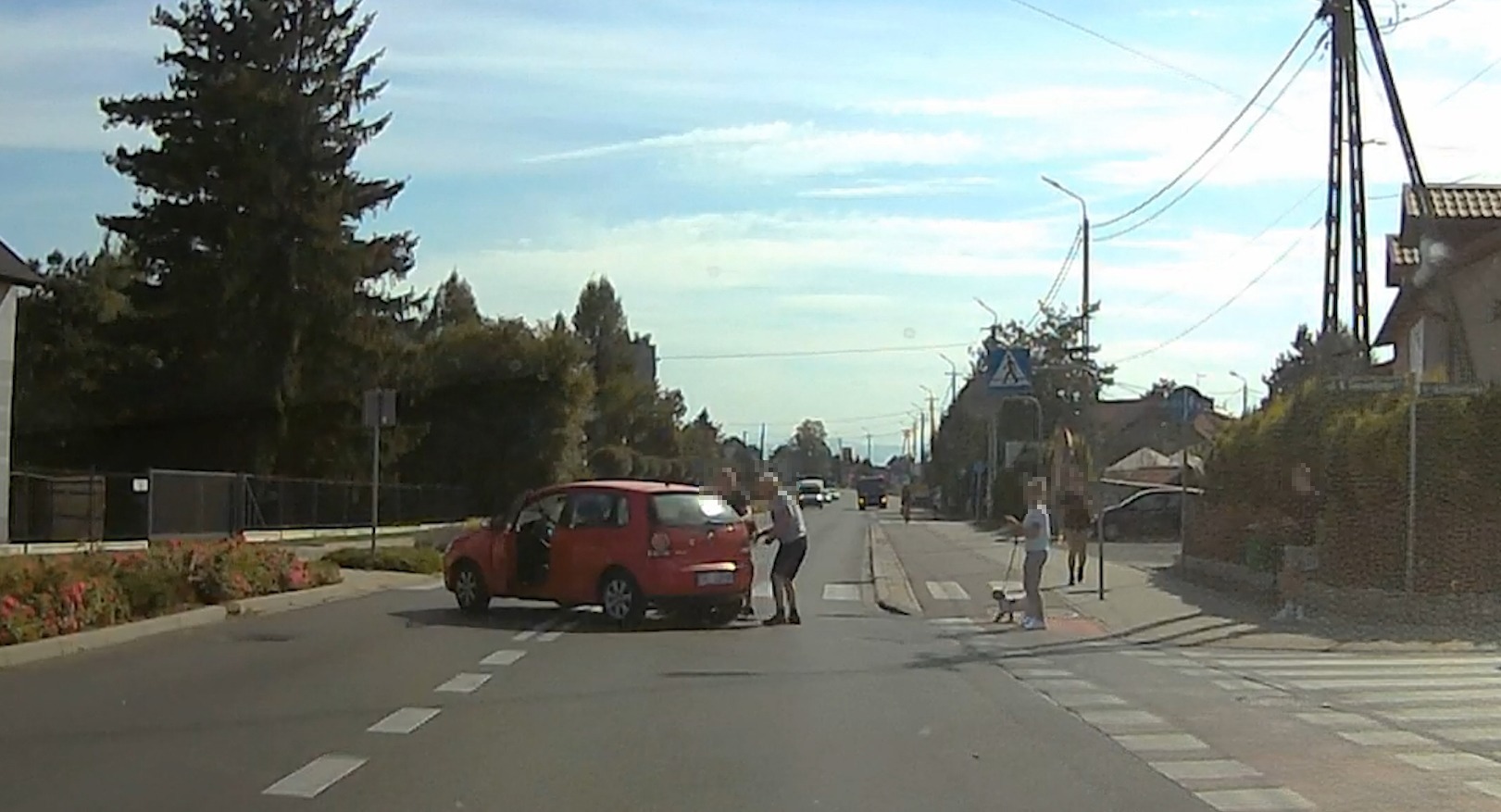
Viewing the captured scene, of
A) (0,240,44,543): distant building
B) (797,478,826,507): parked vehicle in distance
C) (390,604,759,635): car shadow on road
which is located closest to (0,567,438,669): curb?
(390,604,759,635): car shadow on road

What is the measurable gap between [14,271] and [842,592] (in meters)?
17.5

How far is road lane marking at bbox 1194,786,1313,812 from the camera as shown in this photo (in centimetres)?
894

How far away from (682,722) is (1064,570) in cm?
2029

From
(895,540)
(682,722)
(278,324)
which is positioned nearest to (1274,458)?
(682,722)

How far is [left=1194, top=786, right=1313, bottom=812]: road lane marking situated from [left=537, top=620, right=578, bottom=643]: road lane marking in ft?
29.6

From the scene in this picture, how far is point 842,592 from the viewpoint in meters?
26.4

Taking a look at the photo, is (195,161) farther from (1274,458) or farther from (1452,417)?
(1452,417)

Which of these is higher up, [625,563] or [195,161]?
[195,161]

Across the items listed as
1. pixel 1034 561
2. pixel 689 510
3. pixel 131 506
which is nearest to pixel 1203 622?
pixel 1034 561

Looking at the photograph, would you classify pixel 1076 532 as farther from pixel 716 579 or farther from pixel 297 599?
pixel 297 599

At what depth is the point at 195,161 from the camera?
4822 cm

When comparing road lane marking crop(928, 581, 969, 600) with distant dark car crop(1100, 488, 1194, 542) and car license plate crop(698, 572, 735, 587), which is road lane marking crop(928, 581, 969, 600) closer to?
car license plate crop(698, 572, 735, 587)

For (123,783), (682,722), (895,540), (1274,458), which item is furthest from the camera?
(895,540)

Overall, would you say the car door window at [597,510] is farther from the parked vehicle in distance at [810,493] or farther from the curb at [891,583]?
the parked vehicle in distance at [810,493]
